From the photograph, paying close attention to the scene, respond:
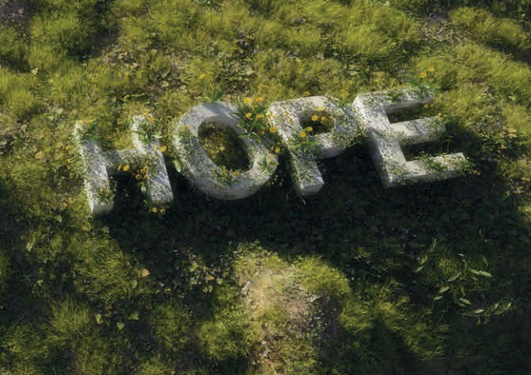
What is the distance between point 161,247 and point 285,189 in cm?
185

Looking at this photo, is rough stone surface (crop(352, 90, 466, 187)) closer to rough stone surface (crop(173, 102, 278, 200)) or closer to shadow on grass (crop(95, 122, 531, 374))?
shadow on grass (crop(95, 122, 531, 374))

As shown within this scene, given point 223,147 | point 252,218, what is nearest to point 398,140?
point 252,218

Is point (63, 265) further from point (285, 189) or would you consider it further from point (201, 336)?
point (285, 189)

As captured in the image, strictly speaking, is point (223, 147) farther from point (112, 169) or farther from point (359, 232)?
point (359, 232)

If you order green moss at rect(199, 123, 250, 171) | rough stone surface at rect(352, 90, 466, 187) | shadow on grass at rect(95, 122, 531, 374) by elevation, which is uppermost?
rough stone surface at rect(352, 90, 466, 187)

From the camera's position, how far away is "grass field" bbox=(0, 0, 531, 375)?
6035mm

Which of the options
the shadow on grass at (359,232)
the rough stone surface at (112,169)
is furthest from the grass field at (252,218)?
the rough stone surface at (112,169)

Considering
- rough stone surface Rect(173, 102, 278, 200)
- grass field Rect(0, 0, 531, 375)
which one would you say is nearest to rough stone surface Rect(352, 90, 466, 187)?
grass field Rect(0, 0, 531, 375)

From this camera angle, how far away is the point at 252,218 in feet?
22.2

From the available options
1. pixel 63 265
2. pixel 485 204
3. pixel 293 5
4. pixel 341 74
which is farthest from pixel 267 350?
pixel 293 5

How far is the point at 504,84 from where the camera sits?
8.40 meters

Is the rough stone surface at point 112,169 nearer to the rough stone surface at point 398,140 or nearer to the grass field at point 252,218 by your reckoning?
the grass field at point 252,218

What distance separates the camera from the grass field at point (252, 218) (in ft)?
19.8

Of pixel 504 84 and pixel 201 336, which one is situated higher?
pixel 504 84
